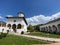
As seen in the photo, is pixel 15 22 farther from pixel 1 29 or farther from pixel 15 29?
pixel 1 29

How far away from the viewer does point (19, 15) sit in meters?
51.6

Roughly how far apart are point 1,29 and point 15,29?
5699 mm

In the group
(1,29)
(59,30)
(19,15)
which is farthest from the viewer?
(19,15)

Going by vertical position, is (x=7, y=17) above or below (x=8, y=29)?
above

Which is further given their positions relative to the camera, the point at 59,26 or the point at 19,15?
the point at 19,15

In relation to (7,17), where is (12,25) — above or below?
below

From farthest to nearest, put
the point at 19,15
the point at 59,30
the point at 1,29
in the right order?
the point at 19,15 < the point at 59,30 < the point at 1,29

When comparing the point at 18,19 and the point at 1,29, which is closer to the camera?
the point at 1,29

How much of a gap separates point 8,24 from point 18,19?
426 cm

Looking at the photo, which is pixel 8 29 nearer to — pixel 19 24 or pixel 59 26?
pixel 19 24

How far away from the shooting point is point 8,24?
48188 millimetres

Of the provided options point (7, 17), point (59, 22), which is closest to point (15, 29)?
point (7, 17)

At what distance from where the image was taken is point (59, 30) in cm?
4834

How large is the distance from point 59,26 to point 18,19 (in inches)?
626
